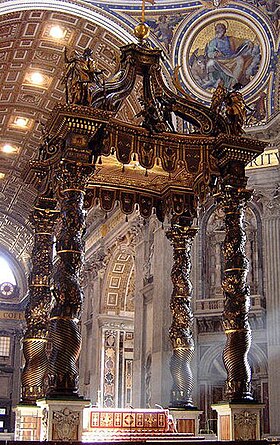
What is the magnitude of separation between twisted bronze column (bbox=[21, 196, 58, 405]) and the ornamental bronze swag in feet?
0.04

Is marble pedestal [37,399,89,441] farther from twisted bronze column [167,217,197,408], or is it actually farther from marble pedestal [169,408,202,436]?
twisted bronze column [167,217,197,408]

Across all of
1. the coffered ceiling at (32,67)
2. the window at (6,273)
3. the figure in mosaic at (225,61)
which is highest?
the coffered ceiling at (32,67)

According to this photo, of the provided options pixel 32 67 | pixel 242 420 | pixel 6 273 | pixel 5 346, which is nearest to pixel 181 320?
pixel 242 420

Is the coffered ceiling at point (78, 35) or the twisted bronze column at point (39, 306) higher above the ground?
the coffered ceiling at point (78, 35)

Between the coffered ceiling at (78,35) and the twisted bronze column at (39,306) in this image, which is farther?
the coffered ceiling at (78,35)

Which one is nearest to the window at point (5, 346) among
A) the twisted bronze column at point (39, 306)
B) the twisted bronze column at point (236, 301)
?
the twisted bronze column at point (39, 306)

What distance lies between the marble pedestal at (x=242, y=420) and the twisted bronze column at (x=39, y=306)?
243 centimetres

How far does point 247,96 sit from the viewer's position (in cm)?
1350

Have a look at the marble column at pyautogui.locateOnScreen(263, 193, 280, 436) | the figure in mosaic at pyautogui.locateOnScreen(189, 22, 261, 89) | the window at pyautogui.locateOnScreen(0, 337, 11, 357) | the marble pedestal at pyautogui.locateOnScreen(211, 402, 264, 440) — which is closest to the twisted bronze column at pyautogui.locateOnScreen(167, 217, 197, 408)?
the marble pedestal at pyautogui.locateOnScreen(211, 402, 264, 440)

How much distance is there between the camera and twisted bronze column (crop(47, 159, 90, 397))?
6.80 m

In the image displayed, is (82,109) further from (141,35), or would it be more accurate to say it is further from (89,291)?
(89,291)

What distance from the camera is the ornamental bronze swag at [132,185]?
7188mm

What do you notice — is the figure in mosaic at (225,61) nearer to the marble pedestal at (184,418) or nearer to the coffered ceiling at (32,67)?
the coffered ceiling at (32,67)

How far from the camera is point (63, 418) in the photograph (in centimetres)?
665
